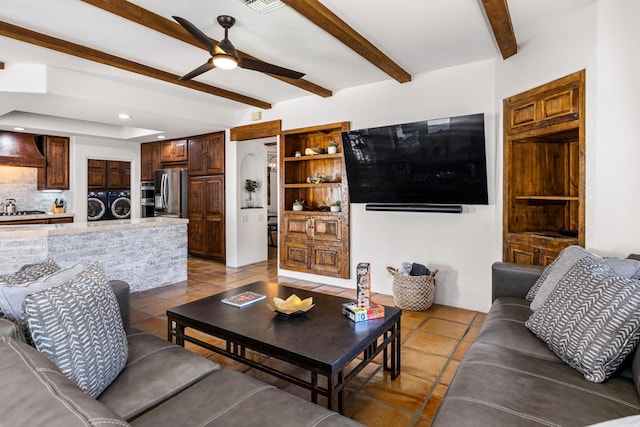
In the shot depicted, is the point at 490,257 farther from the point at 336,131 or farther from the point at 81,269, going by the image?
the point at 81,269

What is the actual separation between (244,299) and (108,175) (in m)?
6.03

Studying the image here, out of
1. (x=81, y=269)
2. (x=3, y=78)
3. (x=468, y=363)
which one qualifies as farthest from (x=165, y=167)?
(x=468, y=363)

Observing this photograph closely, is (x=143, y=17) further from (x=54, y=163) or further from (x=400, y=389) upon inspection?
(x=54, y=163)

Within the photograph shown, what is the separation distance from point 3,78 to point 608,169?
205 inches

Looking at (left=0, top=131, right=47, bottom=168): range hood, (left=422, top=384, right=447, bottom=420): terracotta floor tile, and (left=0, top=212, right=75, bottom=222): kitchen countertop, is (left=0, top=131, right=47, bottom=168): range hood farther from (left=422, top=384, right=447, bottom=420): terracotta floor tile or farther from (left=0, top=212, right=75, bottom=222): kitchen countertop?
(left=422, top=384, right=447, bottom=420): terracotta floor tile

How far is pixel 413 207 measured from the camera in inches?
157

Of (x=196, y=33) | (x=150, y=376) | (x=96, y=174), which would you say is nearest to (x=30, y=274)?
(x=150, y=376)

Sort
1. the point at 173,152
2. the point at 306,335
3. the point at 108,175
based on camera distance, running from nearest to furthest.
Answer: the point at 306,335
the point at 173,152
the point at 108,175

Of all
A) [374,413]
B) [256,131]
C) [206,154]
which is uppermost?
[256,131]

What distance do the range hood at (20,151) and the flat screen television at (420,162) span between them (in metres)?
5.55

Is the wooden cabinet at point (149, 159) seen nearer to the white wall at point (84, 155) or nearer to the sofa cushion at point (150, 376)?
the white wall at point (84, 155)

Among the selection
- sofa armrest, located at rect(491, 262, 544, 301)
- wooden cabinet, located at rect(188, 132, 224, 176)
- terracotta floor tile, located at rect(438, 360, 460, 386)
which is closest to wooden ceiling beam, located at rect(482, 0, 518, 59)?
sofa armrest, located at rect(491, 262, 544, 301)

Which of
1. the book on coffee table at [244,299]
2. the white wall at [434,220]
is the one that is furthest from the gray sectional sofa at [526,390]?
the white wall at [434,220]

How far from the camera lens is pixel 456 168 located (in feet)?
11.7
